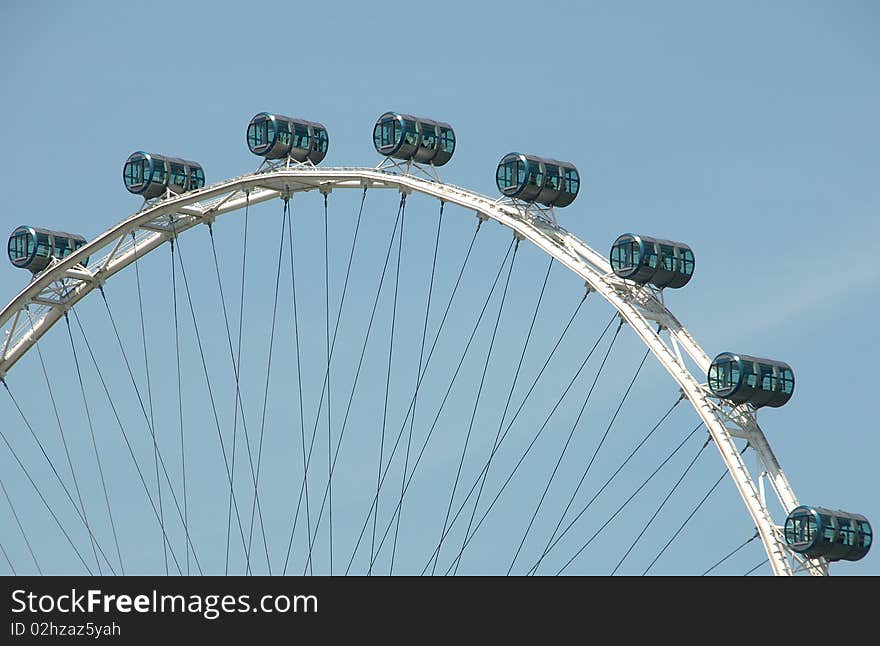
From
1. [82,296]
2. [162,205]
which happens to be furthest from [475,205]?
[82,296]

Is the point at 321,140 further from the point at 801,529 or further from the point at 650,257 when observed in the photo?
the point at 801,529

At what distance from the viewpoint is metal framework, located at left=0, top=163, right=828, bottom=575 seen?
79938mm

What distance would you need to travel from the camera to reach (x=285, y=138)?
9356cm

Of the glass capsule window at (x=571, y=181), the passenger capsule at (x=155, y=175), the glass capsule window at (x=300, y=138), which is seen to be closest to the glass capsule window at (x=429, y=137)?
the glass capsule window at (x=571, y=181)

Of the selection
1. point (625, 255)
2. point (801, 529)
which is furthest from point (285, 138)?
point (801, 529)

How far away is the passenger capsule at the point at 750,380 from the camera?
8106cm

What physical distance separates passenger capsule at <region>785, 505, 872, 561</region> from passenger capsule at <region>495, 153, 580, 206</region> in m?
15.4

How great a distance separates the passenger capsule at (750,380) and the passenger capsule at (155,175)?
27195mm

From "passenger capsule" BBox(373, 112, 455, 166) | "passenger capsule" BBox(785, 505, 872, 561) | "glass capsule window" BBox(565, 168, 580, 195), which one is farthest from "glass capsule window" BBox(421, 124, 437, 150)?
"passenger capsule" BBox(785, 505, 872, 561)

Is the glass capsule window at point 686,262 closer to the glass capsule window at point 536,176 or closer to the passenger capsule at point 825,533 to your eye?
the glass capsule window at point 536,176

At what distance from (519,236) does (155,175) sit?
61.8ft
